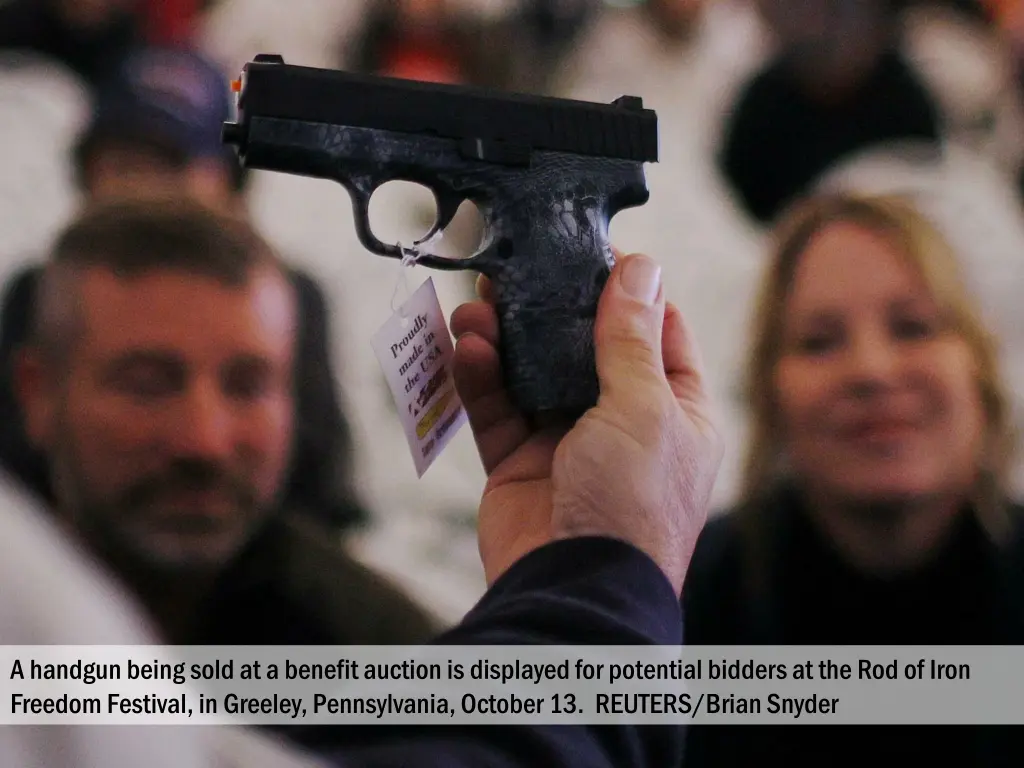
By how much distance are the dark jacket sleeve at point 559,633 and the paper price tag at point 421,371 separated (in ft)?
0.57

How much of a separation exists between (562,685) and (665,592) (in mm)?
94

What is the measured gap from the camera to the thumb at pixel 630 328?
2.14ft

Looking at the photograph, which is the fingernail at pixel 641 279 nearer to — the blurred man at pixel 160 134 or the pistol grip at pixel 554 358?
the pistol grip at pixel 554 358

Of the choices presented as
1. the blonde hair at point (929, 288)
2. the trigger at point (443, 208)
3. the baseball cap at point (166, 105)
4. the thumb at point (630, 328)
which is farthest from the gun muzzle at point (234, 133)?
the blonde hair at point (929, 288)

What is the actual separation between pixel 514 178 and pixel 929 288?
0.63 metres

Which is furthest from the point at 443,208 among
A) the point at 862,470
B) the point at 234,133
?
the point at 862,470

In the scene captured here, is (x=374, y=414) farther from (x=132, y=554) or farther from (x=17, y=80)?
(x=17, y=80)

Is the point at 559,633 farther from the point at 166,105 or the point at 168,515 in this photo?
the point at 166,105

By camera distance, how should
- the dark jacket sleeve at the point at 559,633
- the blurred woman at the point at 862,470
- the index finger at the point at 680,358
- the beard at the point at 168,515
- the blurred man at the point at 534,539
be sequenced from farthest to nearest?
the blurred woman at the point at 862,470 < the beard at the point at 168,515 < the index finger at the point at 680,358 < the dark jacket sleeve at the point at 559,633 < the blurred man at the point at 534,539

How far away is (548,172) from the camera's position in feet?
2.35

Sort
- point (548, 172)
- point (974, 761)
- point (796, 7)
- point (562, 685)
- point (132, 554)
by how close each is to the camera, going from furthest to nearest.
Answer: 1. point (796, 7)
2. point (974, 761)
3. point (132, 554)
4. point (548, 172)
5. point (562, 685)

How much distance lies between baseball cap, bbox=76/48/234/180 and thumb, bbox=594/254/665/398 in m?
0.51

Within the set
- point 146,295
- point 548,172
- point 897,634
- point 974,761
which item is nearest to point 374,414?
point 146,295

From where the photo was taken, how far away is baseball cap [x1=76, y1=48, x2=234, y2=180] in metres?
0.95
